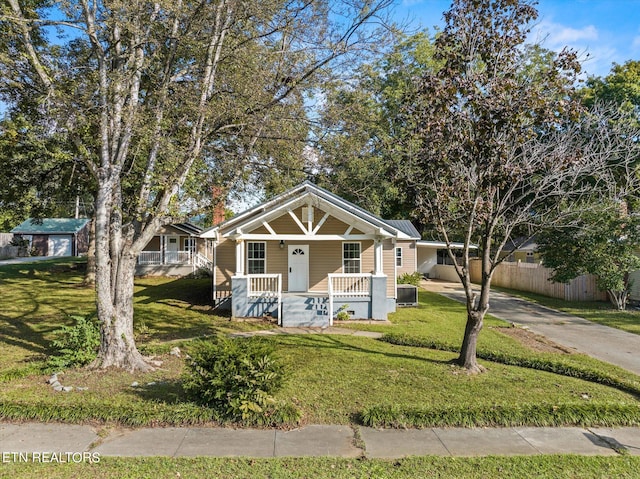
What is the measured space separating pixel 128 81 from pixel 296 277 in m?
9.23

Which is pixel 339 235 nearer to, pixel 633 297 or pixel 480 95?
pixel 480 95

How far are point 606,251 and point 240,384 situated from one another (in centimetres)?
1675

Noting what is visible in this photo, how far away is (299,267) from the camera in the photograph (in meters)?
15.2

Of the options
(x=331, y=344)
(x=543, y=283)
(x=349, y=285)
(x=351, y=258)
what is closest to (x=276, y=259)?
(x=351, y=258)

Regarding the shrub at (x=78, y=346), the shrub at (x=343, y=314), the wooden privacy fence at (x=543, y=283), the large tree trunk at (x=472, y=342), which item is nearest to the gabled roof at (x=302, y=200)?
the shrub at (x=343, y=314)

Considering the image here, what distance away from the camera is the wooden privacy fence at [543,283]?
18.7 metres

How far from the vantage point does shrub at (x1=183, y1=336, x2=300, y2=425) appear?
522 cm

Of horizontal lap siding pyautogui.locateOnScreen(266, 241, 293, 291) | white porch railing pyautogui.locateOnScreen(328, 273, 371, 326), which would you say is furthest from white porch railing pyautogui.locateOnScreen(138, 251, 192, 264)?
white porch railing pyautogui.locateOnScreen(328, 273, 371, 326)

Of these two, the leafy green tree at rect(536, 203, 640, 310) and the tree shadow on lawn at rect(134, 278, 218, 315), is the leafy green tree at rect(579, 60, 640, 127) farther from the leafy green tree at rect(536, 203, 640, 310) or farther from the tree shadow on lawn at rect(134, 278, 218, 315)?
the tree shadow on lawn at rect(134, 278, 218, 315)

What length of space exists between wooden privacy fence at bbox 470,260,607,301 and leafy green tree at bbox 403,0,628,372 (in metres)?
13.7

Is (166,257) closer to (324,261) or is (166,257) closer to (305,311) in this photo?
(324,261)

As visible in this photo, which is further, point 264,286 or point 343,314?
point 264,286

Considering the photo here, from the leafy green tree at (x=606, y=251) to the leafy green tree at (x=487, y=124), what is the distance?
946cm

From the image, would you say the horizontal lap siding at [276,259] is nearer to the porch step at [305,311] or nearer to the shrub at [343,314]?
the porch step at [305,311]
